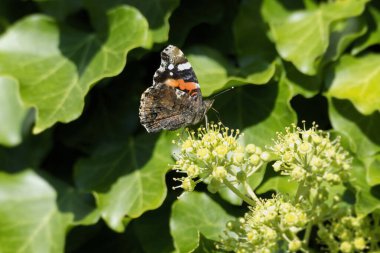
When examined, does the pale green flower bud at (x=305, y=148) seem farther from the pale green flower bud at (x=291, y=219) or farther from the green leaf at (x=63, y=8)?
the green leaf at (x=63, y=8)

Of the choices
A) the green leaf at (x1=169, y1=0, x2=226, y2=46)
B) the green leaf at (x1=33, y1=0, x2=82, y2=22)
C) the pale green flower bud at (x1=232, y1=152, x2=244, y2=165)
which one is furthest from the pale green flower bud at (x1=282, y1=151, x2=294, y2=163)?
the green leaf at (x1=33, y1=0, x2=82, y2=22)

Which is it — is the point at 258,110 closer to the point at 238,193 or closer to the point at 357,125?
the point at 357,125

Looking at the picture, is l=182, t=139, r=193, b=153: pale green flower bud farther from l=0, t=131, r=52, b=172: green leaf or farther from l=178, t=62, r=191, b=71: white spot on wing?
l=0, t=131, r=52, b=172: green leaf

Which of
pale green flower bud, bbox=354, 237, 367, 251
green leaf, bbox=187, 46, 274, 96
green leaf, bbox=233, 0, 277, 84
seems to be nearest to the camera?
pale green flower bud, bbox=354, 237, 367, 251

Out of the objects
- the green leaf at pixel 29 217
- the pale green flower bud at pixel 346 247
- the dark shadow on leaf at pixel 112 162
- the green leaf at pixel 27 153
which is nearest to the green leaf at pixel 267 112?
the dark shadow on leaf at pixel 112 162

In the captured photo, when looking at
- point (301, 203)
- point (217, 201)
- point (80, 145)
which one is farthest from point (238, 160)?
point (80, 145)

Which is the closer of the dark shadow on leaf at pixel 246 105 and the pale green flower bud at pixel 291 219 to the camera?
the pale green flower bud at pixel 291 219
